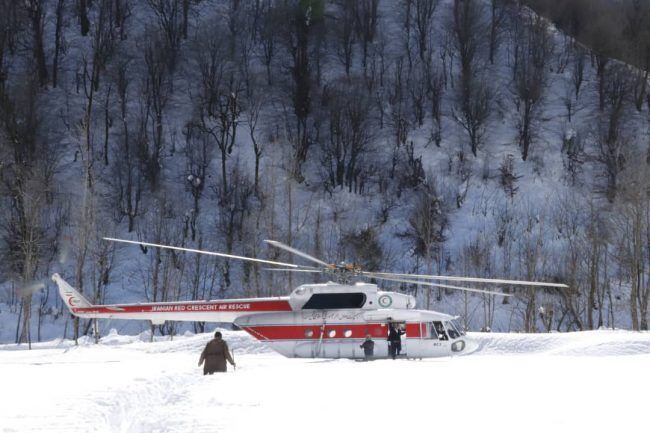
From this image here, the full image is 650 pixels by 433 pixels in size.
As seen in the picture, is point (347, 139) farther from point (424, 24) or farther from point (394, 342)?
point (394, 342)

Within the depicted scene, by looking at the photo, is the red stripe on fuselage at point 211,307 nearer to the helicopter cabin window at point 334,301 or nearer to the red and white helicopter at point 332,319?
the red and white helicopter at point 332,319

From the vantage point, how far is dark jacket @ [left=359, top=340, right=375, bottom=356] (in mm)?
18438

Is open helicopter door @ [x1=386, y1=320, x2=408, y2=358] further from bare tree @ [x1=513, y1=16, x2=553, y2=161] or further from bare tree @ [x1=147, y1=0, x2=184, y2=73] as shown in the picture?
bare tree @ [x1=147, y1=0, x2=184, y2=73]

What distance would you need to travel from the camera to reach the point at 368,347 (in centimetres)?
1844

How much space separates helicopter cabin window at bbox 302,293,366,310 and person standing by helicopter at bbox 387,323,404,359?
3.64 feet

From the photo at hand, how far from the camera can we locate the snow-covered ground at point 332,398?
8.01m

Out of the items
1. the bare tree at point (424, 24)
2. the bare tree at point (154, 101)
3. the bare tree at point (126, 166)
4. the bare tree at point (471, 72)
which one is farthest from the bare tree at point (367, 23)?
the bare tree at point (126, 166)

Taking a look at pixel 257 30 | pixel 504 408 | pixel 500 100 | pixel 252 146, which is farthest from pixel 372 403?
pixel 257 30

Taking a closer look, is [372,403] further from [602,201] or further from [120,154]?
[120,154]

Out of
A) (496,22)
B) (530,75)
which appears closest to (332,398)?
(530,75)

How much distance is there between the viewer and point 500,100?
49.7m

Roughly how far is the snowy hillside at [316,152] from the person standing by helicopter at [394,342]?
15.1 meters

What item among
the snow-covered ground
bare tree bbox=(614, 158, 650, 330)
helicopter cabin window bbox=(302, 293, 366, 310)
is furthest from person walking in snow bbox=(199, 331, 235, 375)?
bare tree bbox=(614, 158, 650, 330)

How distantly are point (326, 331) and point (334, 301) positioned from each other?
0.82 m
